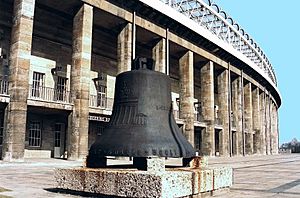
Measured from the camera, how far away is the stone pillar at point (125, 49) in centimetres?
2698

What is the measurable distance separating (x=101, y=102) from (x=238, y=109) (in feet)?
77.0

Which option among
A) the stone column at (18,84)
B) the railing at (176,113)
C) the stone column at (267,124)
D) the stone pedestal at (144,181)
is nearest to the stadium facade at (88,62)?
the stone column at (18,84)

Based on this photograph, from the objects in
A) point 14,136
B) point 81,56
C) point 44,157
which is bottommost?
point 44,157

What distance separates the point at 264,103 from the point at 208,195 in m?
57.0

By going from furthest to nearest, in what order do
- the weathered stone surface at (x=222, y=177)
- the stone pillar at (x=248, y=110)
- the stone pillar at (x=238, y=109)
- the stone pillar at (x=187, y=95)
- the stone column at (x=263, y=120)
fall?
the stone column at (x=263, y=120) < the stone pillar at (x=248, y=110) < the stone pillar at (x=238, y=109) < the stone pillar at (x=187, y=95) < the weathered stone surface at (x=222, y=177)

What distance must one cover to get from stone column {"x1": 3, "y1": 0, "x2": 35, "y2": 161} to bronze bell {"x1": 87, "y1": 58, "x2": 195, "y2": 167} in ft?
43.5

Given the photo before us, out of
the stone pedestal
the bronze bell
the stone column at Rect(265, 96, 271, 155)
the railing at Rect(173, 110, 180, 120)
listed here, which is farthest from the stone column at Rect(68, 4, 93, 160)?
the stone column at Rect(265, 96, 271, 155)

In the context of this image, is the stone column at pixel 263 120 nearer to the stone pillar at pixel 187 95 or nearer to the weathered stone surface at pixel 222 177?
the stone pillar at pixel 187 95

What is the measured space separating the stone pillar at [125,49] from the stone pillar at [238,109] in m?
23.6

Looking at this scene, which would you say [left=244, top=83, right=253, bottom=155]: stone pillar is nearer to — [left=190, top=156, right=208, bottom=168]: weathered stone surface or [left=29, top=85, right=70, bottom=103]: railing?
[left=29, top=85, right=70, bottom=103]: railing

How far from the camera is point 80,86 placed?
2317 centimetres

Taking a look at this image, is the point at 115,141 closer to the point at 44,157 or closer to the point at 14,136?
the point at 14,136

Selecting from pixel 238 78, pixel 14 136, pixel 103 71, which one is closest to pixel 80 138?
pixel 14 136

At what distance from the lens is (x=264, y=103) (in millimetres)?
60562
